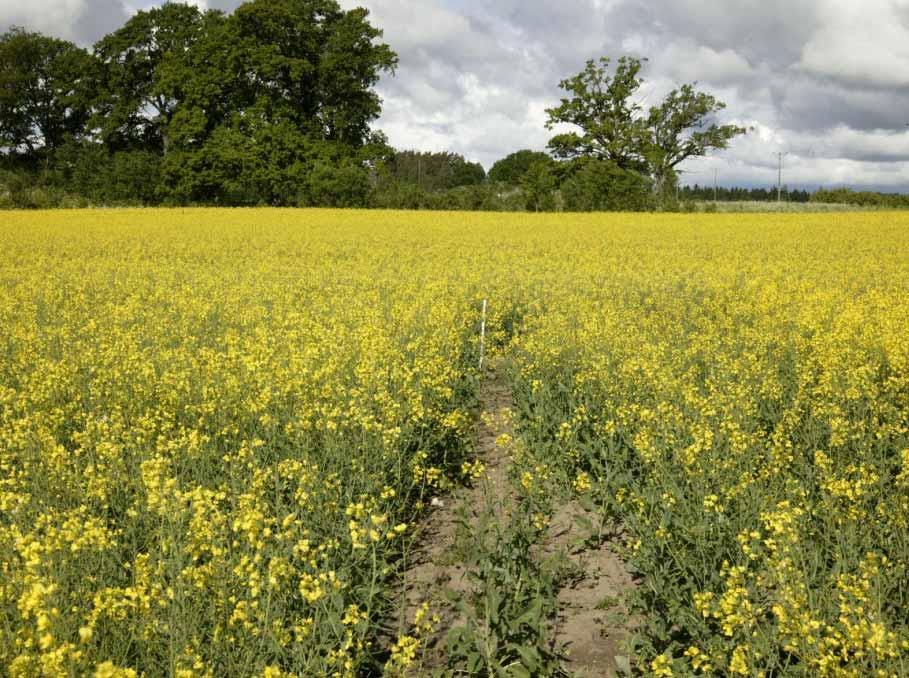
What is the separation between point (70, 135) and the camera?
55.6m

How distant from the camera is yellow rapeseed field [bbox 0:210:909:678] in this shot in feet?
9.93

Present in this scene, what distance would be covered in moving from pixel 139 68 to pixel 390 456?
2299 inches

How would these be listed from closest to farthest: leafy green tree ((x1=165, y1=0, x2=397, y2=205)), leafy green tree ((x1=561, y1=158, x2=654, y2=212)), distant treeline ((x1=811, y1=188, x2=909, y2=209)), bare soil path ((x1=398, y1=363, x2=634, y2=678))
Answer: bare soil path ((x1=398, y1=363, x2=634, y2=678)) → leafy green tree ((x1=561, y1=158, x2=654, y2=212)) → leafy green tree ((x1=165, y1=0, x2=397, y2=205)) → distant treeline ((x1=811, y1=188, x2=909, y2=209))

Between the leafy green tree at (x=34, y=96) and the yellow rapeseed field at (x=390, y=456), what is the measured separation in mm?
51493

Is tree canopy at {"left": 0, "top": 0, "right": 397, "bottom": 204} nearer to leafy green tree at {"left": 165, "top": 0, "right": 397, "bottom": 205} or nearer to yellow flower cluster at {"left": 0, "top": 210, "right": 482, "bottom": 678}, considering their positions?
leafy green tree at {"left": 165, "top": 0, "right": 397, "bottom": 205}

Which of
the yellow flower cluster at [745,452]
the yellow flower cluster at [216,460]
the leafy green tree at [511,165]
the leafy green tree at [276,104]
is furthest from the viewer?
the leafy green tree at [511,165]

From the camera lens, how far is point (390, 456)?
16.9 feet

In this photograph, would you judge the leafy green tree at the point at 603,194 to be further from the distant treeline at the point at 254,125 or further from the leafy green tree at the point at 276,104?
the leafy green tree at the point at 276,104

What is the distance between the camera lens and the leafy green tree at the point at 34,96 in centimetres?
5597

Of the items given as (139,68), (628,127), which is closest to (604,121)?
(628,127)

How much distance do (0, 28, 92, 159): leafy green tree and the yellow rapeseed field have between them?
169 feet

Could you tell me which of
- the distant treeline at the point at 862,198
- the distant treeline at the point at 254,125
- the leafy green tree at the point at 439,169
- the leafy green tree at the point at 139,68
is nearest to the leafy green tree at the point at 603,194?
the distant treeline at the point at 254,125

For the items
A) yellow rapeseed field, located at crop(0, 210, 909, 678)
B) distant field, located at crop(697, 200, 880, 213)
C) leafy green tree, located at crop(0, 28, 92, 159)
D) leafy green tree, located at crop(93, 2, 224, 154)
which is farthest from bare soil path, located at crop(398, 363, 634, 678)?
leafy green tree, located at crop(0, 28, 92, 159)

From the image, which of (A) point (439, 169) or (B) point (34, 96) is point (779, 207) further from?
(B) point (34, 96)
